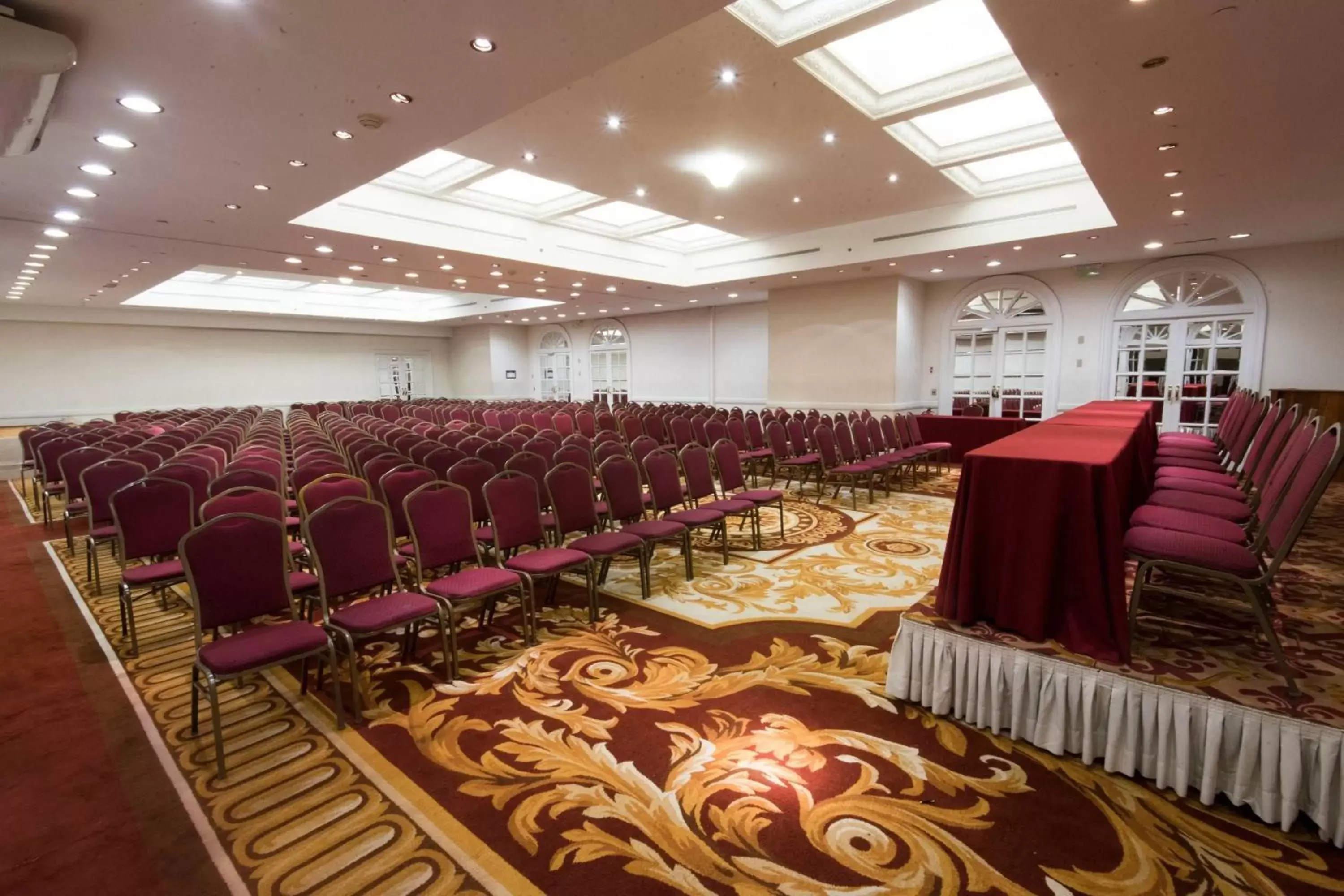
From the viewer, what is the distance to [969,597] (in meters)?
2.98

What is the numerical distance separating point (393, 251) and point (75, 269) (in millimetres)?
5385

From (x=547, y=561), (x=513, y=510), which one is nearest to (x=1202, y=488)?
(x=547, y=561)

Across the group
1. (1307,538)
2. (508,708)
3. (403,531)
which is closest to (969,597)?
(508,708)

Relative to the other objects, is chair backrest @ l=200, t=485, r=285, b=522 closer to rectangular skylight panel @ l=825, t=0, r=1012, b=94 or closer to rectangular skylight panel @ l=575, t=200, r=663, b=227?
rectangular skylight panel @ l=825, t=0, r=1012, b=94

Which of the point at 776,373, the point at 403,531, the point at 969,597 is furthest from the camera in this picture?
the point at 776,373

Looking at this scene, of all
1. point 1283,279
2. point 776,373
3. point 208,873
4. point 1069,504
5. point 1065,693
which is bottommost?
point 208,873

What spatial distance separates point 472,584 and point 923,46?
550 cm

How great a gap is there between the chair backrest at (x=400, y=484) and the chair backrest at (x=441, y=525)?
546 millimetres

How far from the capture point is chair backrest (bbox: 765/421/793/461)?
785 cm

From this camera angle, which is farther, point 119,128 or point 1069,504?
point 119,128

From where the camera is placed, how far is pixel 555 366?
73.5 feet

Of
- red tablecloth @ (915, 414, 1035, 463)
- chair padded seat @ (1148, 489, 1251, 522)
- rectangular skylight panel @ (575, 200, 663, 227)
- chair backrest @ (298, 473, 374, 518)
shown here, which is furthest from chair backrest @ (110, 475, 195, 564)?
red tablecloth @ (915, 414, 1035, 463)

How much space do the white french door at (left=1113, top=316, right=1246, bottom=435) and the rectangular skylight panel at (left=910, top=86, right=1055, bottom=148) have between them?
6.16 metres

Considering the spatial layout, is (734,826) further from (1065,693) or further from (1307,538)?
(1307,538)
